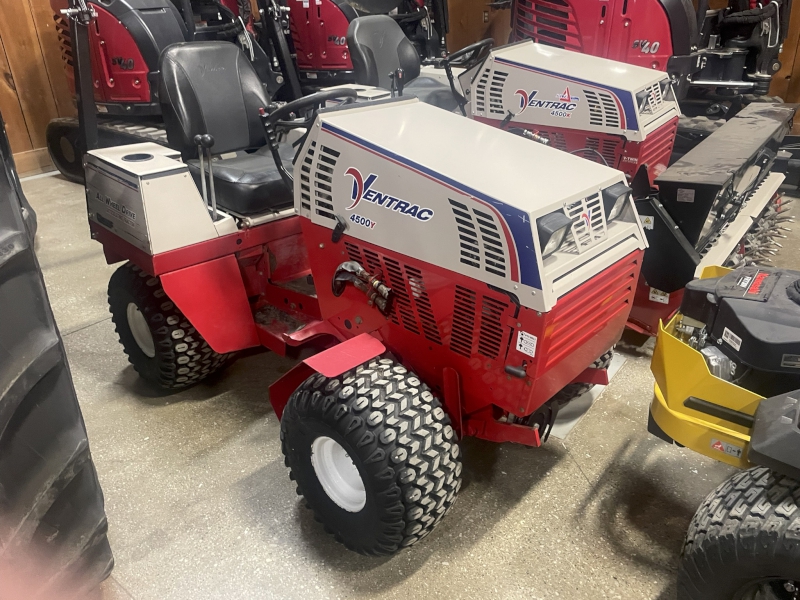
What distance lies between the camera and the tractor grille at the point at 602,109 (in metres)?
2.83

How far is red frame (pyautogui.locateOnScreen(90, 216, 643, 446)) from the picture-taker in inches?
61.5

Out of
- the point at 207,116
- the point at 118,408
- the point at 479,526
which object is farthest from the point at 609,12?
the point at 118,408

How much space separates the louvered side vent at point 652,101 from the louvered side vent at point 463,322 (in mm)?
1723

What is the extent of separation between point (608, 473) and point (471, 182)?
1.12 m

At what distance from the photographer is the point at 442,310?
1.67 metres

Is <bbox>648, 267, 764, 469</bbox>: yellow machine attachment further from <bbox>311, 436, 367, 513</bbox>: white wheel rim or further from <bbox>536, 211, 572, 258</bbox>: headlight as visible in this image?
<bbox>311, 436, 367, 513</bbox>: white wheel rim

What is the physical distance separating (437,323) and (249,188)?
1.04 m

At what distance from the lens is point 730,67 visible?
4469 mm

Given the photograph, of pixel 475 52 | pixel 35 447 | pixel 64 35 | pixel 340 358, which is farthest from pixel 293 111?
pixel 64 35

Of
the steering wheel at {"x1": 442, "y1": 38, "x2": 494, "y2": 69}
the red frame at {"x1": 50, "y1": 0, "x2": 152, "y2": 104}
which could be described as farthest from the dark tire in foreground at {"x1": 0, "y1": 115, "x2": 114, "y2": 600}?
the red frame at {"x1": 50, "y1": 0, "x2": 152, "y2": 104}

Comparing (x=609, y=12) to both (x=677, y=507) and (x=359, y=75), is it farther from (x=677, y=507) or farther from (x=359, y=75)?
(x=677, y=507)

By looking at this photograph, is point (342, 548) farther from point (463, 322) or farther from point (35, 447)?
point (35, 447)

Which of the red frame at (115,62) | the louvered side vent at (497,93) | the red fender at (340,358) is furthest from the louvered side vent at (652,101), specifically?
the red frame at (115,62)

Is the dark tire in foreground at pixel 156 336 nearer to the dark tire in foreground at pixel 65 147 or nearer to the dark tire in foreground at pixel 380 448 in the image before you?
the dark tire in foreground at pixel 380 448
